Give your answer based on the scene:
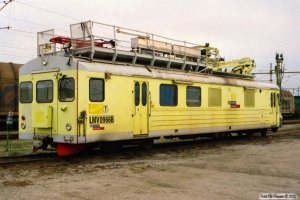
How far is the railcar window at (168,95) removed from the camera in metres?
14.6

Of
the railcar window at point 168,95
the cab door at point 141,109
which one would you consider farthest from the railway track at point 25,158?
the railcar window at point 168,95

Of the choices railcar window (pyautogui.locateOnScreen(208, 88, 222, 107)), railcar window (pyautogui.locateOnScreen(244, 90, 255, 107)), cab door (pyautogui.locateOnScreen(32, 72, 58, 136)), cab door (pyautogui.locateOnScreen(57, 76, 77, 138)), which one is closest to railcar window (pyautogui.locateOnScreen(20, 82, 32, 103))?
cab door (pyautogui.locateOnScreen(32, 72, 58, 136))

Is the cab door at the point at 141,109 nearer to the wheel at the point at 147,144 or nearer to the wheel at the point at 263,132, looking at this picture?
the wheel at the point at 147,144

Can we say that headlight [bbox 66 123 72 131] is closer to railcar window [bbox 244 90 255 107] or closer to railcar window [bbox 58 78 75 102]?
railcar window [bbox 58 78 75 102]

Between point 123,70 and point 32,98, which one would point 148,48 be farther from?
point 32,98

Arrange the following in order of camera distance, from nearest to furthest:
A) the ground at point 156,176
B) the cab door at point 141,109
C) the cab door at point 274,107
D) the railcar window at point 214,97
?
the ground at point 156,176 → the cab door at point 141,109 → the railcar window at point 214,97 → the cab door at point 274,107

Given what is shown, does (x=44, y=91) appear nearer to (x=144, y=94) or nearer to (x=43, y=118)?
(x=43, y=118)

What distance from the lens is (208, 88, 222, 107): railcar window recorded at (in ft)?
56.2

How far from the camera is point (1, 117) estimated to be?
22312 mm

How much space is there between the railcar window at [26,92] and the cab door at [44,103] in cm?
26

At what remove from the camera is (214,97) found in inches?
685

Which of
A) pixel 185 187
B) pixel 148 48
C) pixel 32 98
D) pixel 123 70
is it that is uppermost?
pixel 148 48

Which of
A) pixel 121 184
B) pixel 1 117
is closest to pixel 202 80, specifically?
pixel 121 184

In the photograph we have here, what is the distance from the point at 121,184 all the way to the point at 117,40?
20.4 feet
